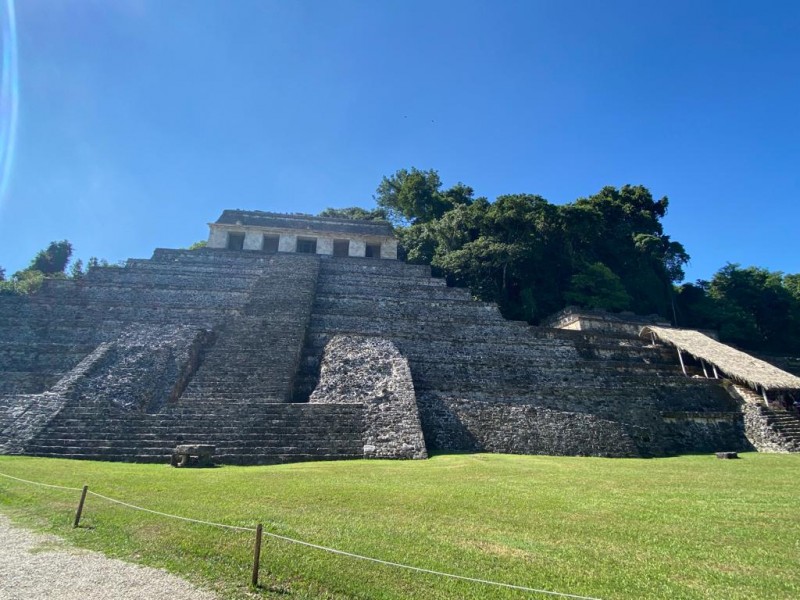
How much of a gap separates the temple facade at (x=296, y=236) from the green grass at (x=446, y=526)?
2248 cm

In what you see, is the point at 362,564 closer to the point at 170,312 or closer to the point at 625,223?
the point at 170,312

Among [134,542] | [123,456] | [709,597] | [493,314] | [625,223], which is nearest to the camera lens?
[709,597]

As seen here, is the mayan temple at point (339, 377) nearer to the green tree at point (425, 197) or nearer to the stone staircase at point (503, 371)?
the stone staircase at point (503, 371)

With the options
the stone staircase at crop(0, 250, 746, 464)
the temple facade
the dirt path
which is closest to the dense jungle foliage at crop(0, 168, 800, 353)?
the temple facade

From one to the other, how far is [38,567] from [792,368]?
29385 millimetres

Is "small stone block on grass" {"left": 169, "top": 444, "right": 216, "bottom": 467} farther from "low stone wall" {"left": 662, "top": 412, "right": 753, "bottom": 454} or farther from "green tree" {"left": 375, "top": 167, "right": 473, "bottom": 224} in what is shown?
"green tree" {"left": 375, "top": 167, "right": 473, "bottom": 224}

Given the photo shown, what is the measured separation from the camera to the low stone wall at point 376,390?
33.3 ft

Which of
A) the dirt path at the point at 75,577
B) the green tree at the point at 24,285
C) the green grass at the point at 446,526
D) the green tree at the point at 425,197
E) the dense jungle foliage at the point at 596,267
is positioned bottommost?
the dirt path at the point at 75,577

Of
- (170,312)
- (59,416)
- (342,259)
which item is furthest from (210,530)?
(342,259)

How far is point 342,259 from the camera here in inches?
1091

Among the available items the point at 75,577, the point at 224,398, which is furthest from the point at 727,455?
the point at 75,577

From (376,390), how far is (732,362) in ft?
44.9

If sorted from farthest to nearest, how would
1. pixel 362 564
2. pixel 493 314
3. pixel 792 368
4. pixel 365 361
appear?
pixel 792 368 → pixel 493 314 → pixel 365 361 → pixel 362 564

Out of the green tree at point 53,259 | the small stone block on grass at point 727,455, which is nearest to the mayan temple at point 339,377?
the small stone block on grass at point 727,455
